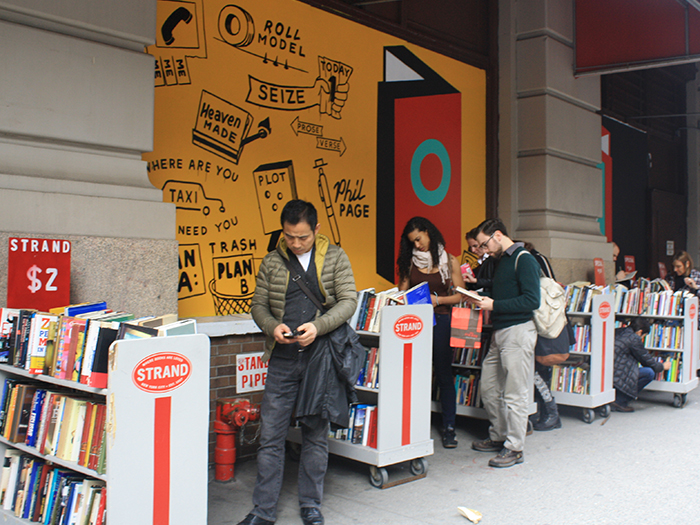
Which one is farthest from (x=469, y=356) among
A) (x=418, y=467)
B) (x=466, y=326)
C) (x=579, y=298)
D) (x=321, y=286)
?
(x=321, y=286)

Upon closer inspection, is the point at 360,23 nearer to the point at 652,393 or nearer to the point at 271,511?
the point at 271,511

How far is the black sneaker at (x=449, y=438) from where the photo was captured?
5.61 meters

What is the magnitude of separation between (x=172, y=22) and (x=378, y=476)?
164 inches

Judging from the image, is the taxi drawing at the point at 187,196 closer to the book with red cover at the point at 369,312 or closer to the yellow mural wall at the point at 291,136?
the yellow mural wall at the point at 291,136

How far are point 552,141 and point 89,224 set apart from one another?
670 cm

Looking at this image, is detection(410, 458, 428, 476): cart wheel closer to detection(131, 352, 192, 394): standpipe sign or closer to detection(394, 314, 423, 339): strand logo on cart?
detection(394, 314, 423, 339): strand logo on cart

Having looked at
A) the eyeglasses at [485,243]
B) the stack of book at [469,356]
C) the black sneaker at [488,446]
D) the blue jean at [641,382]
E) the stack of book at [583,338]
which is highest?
the eyeglasses at [485,243]

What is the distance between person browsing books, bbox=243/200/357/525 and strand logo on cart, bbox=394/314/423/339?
28.9 inches

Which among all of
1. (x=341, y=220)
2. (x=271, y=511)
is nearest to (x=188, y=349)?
(x=271, y=511)

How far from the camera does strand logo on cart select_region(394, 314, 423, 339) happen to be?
15.2 feet

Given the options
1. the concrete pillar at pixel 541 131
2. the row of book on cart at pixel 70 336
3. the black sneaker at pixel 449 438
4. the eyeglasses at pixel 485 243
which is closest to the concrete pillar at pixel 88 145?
the row of book on cart at pixel 70 336

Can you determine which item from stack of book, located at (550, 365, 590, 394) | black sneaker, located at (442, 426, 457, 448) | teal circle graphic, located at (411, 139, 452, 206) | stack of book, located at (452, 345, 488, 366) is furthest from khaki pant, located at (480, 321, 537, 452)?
teal circle graphic, located at (411, 139, 452, 206)

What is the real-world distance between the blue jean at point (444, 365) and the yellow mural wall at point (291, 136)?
5.39 feet

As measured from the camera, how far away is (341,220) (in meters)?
6.95
